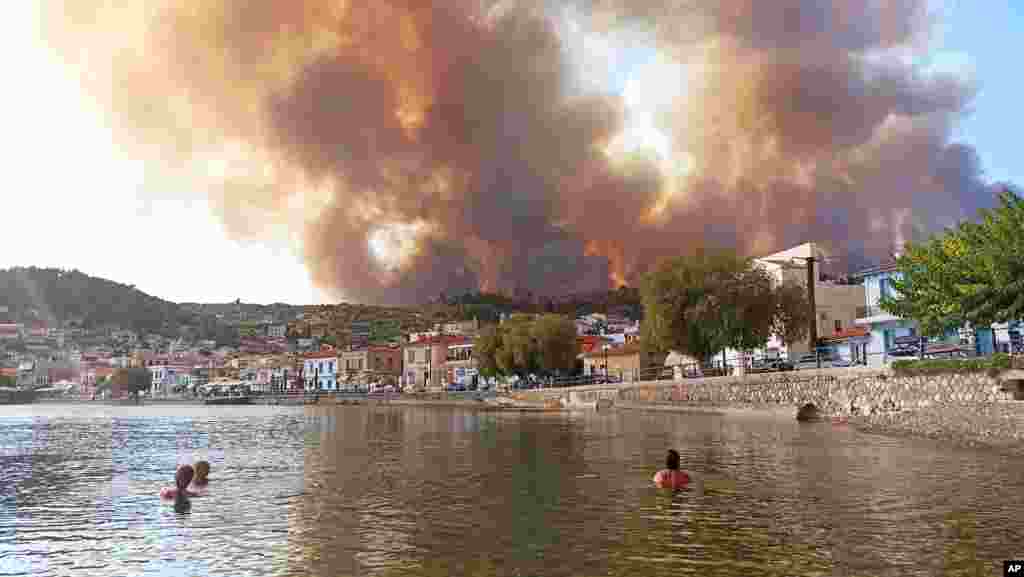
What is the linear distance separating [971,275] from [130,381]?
532ft

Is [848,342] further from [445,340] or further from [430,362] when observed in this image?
[430,362]

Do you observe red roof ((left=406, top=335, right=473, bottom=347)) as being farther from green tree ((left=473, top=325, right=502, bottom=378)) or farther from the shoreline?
the shoreline

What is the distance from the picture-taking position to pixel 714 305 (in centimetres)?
5166

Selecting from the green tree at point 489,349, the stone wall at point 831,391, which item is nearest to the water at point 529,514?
the stone wall at point 831,391

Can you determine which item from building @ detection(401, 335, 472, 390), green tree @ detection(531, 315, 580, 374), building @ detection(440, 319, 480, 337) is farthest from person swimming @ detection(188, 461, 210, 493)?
building @ detection(440, 319, 480, 337)

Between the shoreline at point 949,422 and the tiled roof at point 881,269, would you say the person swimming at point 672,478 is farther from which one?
the tiled roof at point 881,269

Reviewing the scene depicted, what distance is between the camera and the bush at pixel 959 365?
2947 centimetres

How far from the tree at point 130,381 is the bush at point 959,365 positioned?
6025 inches

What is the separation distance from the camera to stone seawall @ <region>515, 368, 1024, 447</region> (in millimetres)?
27531

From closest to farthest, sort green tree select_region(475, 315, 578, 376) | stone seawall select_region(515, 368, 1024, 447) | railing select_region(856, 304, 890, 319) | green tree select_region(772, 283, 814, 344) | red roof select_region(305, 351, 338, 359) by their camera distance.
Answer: stone seawall select_region(515, 368, 1024, 447)
railing select_region(856, 304, 890, 319)
green tree select_region(772, 283, 814, 344)
green tree select_region(475, 315, 578, 376)
red roof select_region(305, 351, 338, 359)

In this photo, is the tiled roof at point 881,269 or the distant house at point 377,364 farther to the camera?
the distant house at point 377,364

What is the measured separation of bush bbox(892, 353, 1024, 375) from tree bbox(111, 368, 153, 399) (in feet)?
502

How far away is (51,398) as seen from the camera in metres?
154

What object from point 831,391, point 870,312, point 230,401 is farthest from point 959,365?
point 230,401
